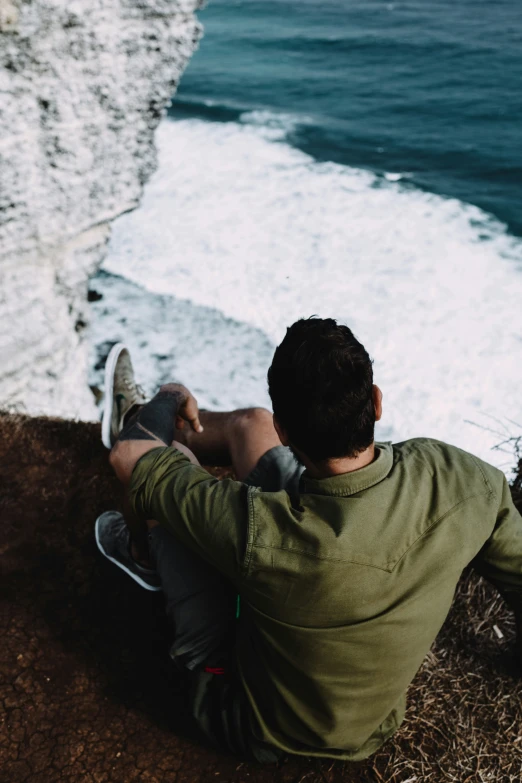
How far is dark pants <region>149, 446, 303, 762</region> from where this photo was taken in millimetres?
1835

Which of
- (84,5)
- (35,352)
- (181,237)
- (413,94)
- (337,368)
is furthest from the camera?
(413,94)

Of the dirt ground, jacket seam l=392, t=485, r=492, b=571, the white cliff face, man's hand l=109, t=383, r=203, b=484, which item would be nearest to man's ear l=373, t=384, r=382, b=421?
jacket seam l=392, t=485, r=492, b=571

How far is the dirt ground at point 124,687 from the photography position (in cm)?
206

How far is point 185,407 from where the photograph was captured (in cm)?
254

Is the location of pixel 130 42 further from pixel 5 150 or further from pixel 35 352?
pixel 35 352

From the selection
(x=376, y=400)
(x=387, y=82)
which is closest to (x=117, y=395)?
(x=376, y=400)

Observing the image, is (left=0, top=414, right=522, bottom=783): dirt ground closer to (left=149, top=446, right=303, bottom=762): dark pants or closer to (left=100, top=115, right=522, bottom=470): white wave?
(left=149, top=446, right=303, bottom=762): dark pants

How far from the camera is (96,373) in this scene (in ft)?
22.2

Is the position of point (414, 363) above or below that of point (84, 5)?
below

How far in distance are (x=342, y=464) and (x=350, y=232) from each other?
736cm

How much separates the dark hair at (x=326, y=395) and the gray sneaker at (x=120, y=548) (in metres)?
1.01

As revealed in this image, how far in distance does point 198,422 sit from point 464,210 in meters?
7.44

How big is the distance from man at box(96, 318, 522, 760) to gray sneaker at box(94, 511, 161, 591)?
1.84ft

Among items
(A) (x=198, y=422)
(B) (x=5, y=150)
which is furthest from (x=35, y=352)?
(A) (x=198, y=422)
